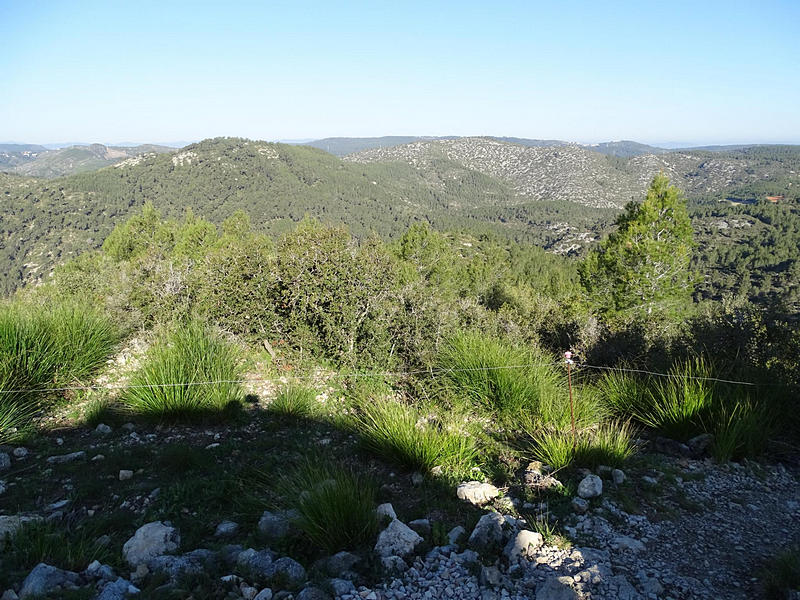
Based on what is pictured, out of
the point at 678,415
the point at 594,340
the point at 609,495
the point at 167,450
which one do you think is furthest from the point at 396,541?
the point at 594,340

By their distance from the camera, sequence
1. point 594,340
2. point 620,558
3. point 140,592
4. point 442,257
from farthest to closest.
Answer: point 442,257 → point 594,340 → point 620,558 → point 140,592

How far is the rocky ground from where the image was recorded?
2391 millimetres

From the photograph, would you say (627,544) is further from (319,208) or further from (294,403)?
(319,208)

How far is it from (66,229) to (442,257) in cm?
A: 11438

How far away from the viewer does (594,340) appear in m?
8.05

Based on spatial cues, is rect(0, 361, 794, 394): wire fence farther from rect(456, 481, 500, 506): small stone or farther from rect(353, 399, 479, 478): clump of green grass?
rect(456, 481, 500, 506): small stone

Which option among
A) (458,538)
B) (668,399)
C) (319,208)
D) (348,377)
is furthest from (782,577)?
(319,208)

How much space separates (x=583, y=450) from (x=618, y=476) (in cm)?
39

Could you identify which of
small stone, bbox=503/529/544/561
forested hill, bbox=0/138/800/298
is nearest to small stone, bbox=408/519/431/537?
small stone, bbox=503/529/544/561

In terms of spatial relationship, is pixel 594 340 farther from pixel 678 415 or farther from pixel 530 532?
pixel 530 532

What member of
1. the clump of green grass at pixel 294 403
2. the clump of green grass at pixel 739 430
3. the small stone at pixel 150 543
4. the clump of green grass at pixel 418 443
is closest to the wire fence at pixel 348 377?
the clump of green grass at pixel 739 430

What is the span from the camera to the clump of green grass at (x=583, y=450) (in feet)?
12.6

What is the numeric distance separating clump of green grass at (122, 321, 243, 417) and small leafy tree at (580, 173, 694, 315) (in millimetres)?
14421

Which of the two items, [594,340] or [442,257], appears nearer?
[594,340]
